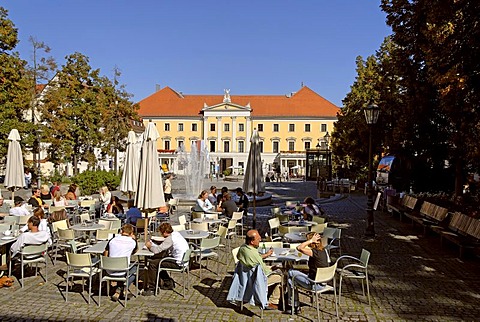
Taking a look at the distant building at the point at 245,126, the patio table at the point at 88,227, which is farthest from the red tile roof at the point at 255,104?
the patio table at the point at 88,227

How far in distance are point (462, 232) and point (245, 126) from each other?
69.1 m

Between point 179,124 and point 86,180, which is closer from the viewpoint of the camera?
point 86,180

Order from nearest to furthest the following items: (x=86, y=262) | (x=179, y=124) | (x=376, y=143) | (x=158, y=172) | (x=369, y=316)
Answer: (x=369, y=316) < (x=86, y=262) < (x=158, y=172) < (x=376, y=143) < (x=179, y=124)

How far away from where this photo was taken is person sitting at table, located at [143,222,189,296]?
26.1 feet

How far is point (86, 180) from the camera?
25578 mm

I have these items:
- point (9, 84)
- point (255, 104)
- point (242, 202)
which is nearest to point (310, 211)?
point (242, 202)

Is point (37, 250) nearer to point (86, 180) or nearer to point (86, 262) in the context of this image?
point (86, 262)

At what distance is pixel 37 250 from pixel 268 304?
4255 millimetres

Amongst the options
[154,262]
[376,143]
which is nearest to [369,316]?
[154,262]

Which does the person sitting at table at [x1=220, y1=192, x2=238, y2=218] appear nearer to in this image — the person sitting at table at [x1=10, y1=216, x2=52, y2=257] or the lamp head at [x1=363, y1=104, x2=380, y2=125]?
the lamp head at [x1=363, y1=104, x2=380, y2=125]

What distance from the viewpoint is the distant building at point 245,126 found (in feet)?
258

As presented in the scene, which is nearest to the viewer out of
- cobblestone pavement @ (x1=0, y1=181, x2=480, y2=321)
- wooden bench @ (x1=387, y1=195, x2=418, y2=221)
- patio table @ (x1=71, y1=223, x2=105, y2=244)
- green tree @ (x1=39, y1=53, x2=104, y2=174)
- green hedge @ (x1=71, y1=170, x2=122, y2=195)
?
cobblestone pavement @ (x1=0, y1=181, x2=480, y2=321)

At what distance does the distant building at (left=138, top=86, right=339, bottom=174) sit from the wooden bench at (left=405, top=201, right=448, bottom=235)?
6067 centimetres

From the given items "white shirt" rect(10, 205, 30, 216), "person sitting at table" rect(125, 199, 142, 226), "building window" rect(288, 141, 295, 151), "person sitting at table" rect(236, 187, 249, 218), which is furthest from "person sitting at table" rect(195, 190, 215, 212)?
"building window" rect(288, 141, 295, 151)
